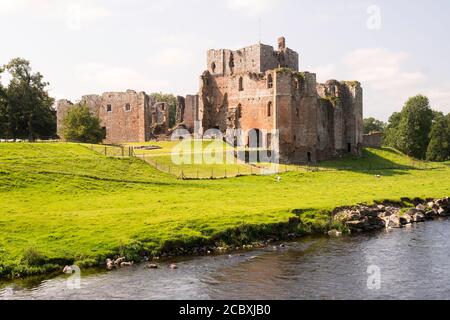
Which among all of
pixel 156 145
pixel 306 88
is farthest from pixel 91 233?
pixel 306 88

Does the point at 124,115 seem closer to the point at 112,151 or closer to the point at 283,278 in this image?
the point at 112,151

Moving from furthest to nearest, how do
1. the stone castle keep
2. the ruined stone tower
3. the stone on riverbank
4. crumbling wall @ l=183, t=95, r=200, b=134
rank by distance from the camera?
crumbling wall @ l=183, t=95, r=200, b=134 → the stone castle keep → the ruined stone tower → the stone on riverbank

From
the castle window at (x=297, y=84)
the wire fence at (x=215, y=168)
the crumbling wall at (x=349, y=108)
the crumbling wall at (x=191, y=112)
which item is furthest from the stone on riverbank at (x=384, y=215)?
the crumbling wall at (x=191, y=112)

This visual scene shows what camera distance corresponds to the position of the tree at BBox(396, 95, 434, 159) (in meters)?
111

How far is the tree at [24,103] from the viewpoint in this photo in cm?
8256

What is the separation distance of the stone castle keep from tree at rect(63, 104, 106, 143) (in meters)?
12.7

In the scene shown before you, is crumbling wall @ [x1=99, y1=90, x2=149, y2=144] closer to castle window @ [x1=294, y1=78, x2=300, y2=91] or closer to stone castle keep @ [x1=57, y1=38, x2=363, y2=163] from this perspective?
stone castle keep @ [x1=57, y1=38, x2=363, y2=163]

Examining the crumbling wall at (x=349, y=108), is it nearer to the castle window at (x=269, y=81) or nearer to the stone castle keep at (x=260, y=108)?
the stone castle keep at (x=260, y=108)

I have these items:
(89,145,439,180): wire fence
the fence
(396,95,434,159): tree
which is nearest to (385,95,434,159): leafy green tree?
(396,95,434,159): tree

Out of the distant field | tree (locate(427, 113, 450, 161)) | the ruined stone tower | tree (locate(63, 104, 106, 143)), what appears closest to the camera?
the distant field

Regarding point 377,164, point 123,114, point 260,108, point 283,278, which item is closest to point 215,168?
point 260,108

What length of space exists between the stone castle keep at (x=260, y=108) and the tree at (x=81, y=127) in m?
12.7
